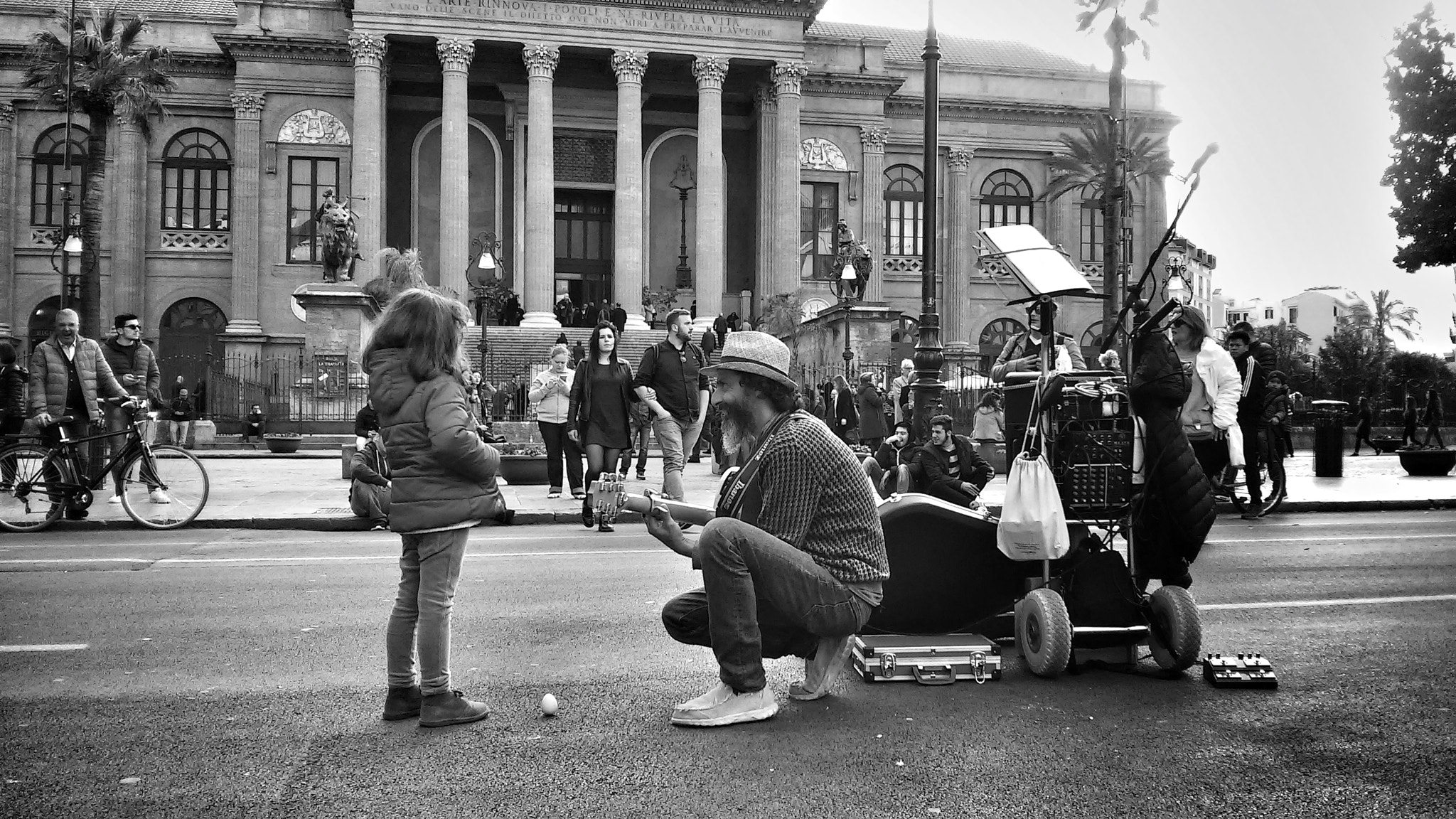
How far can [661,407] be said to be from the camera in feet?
39.4

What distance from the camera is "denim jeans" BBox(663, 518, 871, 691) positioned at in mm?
4398

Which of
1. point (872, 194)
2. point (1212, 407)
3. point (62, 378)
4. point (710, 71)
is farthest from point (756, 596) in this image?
point (872, 194)

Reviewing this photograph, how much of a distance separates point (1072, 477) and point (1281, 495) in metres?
9.76

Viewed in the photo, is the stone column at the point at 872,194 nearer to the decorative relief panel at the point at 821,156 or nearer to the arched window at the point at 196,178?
the decorative relief panel at the point at 821,156

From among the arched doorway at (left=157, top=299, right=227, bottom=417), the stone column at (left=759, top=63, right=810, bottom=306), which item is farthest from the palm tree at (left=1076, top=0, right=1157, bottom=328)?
the arched doorway at (left=157, top=299, right=227, bottom=417)

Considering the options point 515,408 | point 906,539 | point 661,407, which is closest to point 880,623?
point 906,539

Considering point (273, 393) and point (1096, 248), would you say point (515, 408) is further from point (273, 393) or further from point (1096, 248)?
point (1096, 248)

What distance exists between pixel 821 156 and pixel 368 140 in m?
17.0

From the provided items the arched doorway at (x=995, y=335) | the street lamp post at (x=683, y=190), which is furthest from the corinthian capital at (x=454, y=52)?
the arched doorway at (x=995, y=335)

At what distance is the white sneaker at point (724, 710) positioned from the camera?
4.50m

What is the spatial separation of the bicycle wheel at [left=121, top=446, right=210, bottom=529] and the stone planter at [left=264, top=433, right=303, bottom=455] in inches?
527

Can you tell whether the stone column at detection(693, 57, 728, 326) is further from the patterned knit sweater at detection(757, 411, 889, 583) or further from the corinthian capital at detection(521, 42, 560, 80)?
the patterned knit sweater at detection(757, 411, 889, 583)

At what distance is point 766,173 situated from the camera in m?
39.4

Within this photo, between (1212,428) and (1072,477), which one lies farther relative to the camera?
(1212,428)
